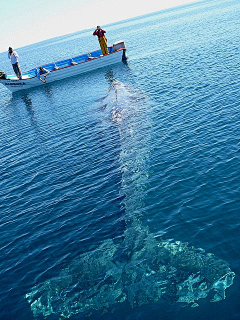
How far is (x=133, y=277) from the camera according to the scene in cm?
1232

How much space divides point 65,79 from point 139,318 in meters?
53.9

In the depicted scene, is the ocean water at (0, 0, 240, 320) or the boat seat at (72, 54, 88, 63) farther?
the boat seat at (72, 54, 88, 63)

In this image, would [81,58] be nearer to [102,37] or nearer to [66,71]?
[66,71]

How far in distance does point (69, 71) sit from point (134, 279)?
5224 cm

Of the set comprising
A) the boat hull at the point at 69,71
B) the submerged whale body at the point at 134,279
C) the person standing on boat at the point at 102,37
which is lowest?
the submerged whale body at the point at 134,279

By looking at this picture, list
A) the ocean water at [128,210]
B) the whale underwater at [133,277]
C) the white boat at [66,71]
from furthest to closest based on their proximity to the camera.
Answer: the white boat at [66,71]
the ocean water at [128,210]
the whale underwater at [133,277]

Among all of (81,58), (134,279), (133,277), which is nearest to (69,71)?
(81,58)

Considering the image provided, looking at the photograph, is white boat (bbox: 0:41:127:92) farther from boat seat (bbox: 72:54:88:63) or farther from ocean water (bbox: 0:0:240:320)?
ocean water (bbox: 0:0:240:320)

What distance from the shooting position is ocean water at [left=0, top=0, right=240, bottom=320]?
11.7m

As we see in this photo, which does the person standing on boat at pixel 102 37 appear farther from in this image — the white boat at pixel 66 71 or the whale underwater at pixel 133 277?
the whale underwater at pixel 133 277

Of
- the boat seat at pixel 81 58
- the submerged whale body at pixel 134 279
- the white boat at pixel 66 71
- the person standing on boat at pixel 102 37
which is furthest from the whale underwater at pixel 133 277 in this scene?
the boat seat at pixel 81 58

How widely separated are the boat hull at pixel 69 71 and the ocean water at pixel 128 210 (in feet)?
81.7

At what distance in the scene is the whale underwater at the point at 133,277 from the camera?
11328 mm

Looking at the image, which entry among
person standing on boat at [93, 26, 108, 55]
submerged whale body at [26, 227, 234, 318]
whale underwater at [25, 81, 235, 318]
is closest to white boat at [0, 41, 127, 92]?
person standing on boat at [93, 26, 108, 55]
